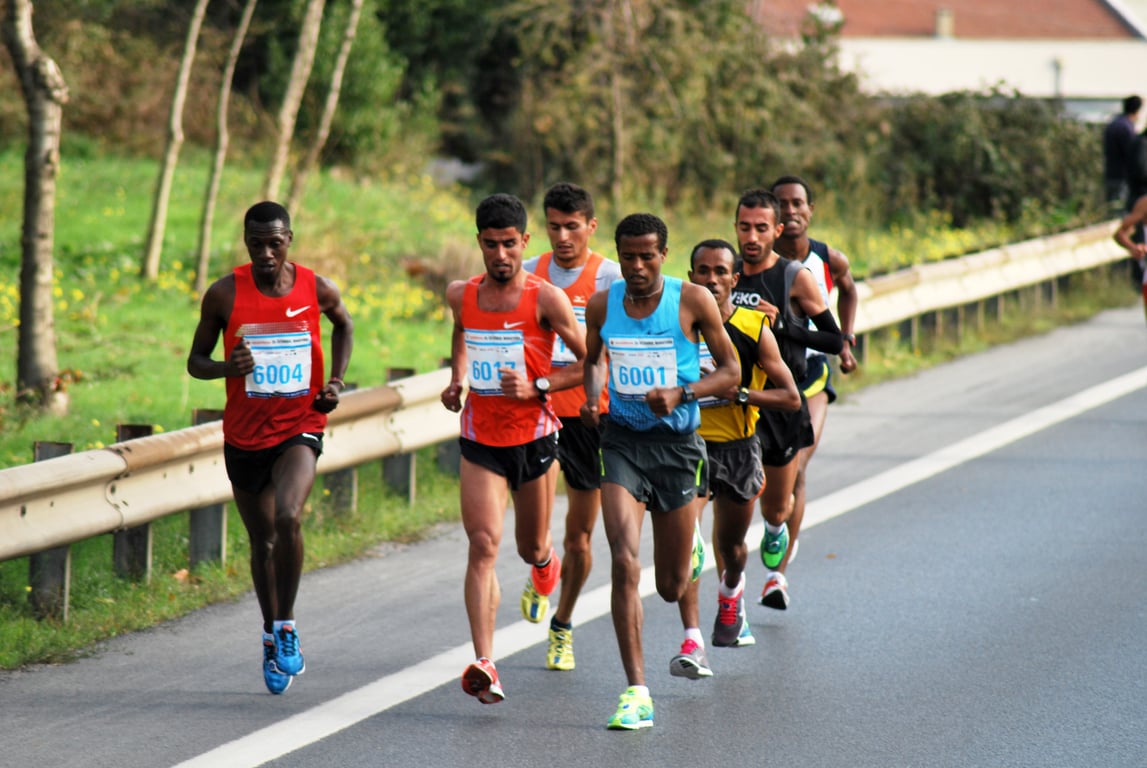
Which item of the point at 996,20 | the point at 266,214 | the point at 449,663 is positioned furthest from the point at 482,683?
the point at 996,20

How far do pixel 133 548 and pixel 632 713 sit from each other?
9.30ft

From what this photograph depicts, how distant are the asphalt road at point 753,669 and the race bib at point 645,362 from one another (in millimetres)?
1171

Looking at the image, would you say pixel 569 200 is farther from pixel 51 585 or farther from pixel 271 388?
pixel 51 585

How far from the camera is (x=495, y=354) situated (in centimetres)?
677

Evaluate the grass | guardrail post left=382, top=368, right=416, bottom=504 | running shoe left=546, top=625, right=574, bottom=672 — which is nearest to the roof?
the grass

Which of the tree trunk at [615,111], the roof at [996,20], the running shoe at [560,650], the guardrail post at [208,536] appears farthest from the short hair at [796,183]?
the roof at [996,20]

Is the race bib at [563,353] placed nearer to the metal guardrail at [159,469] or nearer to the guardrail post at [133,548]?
the metal guardrail at [159,469]

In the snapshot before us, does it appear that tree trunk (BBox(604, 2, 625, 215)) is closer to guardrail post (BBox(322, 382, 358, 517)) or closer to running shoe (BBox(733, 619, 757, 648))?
guardrail post (BBox(322, 382, 358, 517))

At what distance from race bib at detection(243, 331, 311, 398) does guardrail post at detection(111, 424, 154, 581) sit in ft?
4.21

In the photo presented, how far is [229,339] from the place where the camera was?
22.6 feet

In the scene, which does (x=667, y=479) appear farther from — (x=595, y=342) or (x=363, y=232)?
(x=363, y=232)

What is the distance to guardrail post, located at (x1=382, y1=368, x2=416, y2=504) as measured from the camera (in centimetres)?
990

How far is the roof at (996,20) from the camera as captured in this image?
212 ft

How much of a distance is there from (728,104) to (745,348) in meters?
21.0
